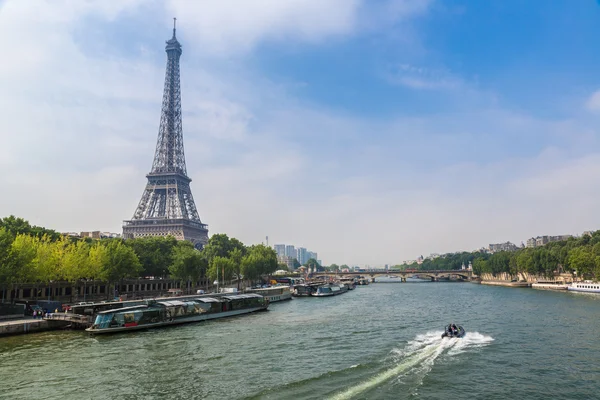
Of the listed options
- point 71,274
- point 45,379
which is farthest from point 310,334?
point 71,274

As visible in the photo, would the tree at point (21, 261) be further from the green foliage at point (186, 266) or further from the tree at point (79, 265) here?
the green foliage at point (186, 266)

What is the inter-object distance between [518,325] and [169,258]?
82699 mm

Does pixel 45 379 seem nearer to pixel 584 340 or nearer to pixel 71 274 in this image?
pixel 71 274

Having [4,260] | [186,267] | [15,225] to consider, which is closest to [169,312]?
[4,260]

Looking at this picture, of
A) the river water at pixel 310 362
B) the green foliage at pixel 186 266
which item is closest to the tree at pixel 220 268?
the green foliage at pixel 186 266

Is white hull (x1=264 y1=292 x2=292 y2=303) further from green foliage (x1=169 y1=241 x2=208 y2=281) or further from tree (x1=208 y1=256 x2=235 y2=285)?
green foliage (x1=169 y1=241 x2=208 y2=281)

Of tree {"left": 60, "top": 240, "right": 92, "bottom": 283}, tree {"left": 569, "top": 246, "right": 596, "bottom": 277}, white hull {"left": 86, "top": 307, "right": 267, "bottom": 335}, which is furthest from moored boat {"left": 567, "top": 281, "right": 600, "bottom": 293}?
tree {"left": 60, "top": 240, "right": 92, "bottom": 283}

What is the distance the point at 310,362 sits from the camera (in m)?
34.3

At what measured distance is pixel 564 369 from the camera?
33156 mm

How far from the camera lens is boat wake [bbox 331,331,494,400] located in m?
28.2

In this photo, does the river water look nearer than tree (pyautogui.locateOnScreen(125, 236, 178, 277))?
Yes

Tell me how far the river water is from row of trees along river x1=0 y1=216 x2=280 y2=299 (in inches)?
592

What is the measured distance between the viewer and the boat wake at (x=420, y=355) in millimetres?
28203

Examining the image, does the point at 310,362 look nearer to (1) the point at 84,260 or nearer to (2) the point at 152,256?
(1) the point at 84,260
